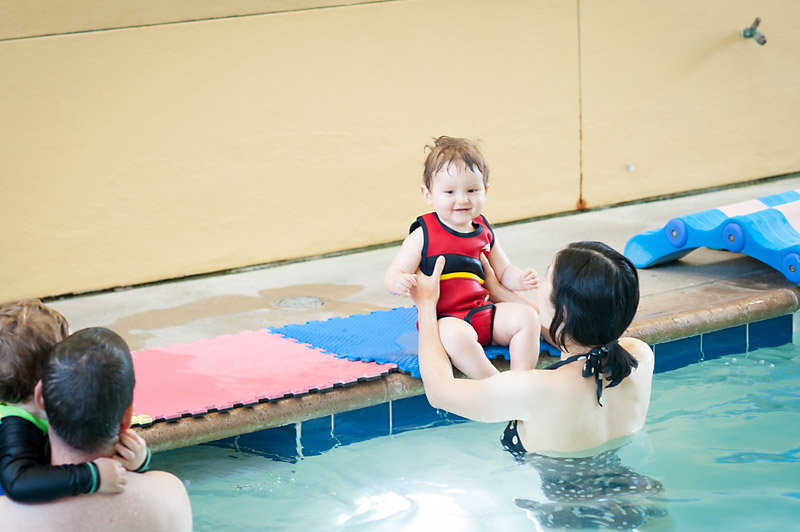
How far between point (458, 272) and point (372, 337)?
0.73m

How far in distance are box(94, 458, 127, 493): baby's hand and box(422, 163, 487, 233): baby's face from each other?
197 centimetres

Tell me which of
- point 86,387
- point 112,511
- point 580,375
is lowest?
point 112,511

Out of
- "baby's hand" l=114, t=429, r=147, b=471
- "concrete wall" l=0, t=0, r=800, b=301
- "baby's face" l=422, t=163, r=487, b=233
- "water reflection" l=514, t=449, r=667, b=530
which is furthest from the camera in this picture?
"concrete wall" l=0, t=0, r=800, b=301

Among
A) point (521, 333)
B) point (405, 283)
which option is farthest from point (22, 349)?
point (521, 333)

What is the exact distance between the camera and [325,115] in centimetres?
648

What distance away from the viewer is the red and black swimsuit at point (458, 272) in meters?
3.91

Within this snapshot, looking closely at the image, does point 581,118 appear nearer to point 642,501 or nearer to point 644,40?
point 644,40

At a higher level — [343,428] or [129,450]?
[129,450]

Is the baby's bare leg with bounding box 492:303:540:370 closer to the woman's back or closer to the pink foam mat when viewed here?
the pink foam mat

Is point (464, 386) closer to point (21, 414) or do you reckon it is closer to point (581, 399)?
point (581, 399)

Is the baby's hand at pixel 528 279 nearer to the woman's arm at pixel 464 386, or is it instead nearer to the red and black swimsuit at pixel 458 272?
the red and black swimsuit at pixel 458 272

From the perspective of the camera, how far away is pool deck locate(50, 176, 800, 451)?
3.77m

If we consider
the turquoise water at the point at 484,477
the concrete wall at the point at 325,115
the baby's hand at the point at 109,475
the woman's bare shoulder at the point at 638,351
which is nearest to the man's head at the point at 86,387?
the baby's hand at the point at 109,475

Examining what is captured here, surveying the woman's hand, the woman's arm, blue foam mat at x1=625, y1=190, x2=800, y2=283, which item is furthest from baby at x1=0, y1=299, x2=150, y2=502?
blue foam mat at x1=625, y1=190, x2=800, y2=283
